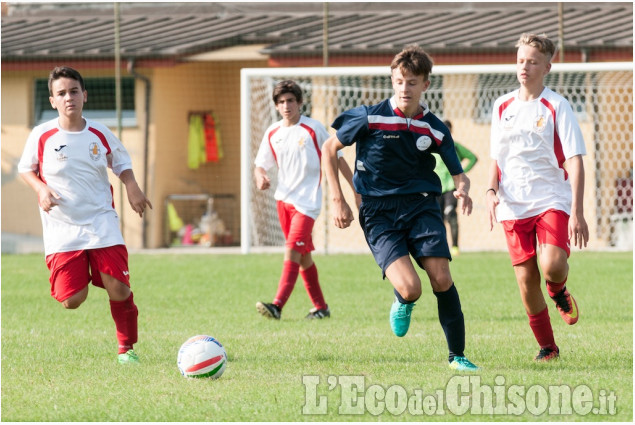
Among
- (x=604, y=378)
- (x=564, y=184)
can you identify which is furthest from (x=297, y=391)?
(x=564, y=184)

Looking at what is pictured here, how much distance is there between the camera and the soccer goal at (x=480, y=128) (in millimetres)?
17766

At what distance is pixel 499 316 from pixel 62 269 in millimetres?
4319

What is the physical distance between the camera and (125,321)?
23.0 ft

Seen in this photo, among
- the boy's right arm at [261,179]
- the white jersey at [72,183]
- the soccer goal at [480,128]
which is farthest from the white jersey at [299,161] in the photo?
the soccer goal at [480,128]

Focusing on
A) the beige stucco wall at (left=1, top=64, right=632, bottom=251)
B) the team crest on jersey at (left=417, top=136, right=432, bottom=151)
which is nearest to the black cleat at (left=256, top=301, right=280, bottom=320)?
the team crest on jersey at (left=417, top=136, right=432, bottom=151)

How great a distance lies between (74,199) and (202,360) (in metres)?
1.46

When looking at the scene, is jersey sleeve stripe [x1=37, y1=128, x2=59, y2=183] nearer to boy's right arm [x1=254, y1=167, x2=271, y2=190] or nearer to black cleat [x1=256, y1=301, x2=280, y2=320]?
boy's right arm [x1=254, y1=167, x2=271, y2=190]

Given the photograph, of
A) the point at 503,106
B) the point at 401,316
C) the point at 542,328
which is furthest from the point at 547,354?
the point at 503,106

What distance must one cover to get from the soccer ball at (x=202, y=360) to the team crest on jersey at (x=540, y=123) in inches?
91.1

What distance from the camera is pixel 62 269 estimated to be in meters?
6.87

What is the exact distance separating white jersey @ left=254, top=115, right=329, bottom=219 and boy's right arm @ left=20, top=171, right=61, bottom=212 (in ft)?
10.8

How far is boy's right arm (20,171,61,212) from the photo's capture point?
21.8 ft

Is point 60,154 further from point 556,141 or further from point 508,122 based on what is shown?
point 556,141

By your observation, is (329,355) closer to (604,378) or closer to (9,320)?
(604,378)
